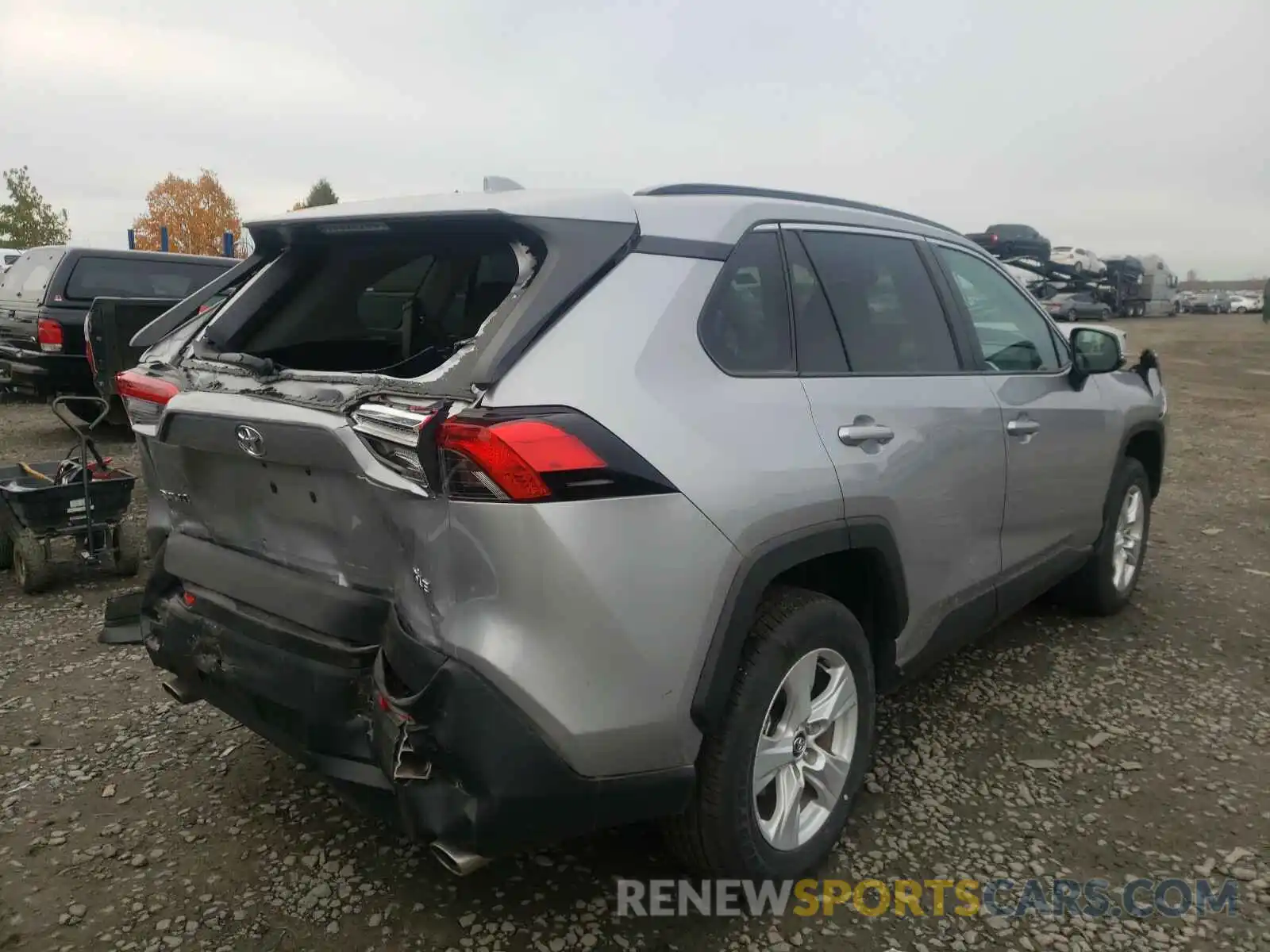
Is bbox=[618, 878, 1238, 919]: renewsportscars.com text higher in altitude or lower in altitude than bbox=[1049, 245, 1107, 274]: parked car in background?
lower

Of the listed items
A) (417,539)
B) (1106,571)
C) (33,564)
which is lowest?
→ (33,564)

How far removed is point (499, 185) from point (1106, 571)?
346 cm

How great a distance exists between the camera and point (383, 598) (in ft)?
7.30

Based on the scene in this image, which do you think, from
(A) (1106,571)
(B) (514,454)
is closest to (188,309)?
(B) (514,454)

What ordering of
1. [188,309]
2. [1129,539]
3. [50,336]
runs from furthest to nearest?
[50,336]
[1129,539]
[188,309]

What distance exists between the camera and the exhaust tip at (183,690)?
271 cm

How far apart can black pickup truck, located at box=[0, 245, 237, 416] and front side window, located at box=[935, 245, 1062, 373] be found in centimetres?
806

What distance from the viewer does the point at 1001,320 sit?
3.74m

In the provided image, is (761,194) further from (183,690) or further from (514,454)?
(183,690)

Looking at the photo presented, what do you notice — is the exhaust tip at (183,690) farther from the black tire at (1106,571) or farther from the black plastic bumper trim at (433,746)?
the black tire at (1106,571)

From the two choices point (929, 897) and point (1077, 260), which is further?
point (1077, 260)

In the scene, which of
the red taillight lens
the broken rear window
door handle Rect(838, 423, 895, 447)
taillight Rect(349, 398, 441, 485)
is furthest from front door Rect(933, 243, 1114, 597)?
taillight Rect(349, 398, 441, 485)

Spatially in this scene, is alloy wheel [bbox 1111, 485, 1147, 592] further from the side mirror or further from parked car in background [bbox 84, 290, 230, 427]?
parked car in background [bbox 84, 290, 230, 427]

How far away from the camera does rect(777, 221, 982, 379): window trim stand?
108 inches
